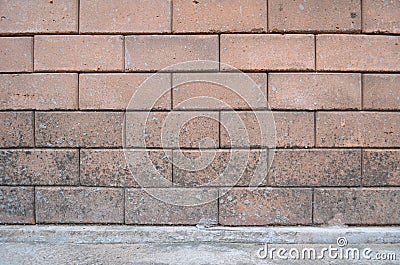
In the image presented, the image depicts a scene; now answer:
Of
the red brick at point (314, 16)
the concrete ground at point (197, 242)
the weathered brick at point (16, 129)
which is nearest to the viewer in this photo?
the concrete ground at point (197, 242)

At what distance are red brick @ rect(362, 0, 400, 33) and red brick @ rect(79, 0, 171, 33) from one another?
194cm

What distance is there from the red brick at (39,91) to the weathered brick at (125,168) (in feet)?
1.84

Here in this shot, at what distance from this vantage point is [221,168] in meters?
3.95

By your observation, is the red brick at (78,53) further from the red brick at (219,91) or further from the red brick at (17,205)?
the red brick at (17,205)

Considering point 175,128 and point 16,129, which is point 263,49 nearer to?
point 175,128

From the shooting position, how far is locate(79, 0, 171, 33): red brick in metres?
3.95

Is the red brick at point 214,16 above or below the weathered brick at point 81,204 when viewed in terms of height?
above

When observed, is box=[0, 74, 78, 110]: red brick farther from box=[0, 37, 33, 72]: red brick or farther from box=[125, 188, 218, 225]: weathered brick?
box=[125, 188, 218, 225]: weathered brick

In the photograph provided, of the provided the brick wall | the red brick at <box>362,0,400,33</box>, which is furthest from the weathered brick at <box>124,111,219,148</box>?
the red brick at <box>362,0,400,33</box>

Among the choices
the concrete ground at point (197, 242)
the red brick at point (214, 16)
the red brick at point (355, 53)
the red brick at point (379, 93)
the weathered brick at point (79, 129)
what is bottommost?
the concrete ground at point (197, 242)

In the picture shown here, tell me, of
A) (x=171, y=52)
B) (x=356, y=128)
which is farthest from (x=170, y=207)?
(x=356, y=128)

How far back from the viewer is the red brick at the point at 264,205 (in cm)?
396

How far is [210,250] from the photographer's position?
3719 mm

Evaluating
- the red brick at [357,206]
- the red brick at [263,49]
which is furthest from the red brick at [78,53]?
the red brick at [357,206]
